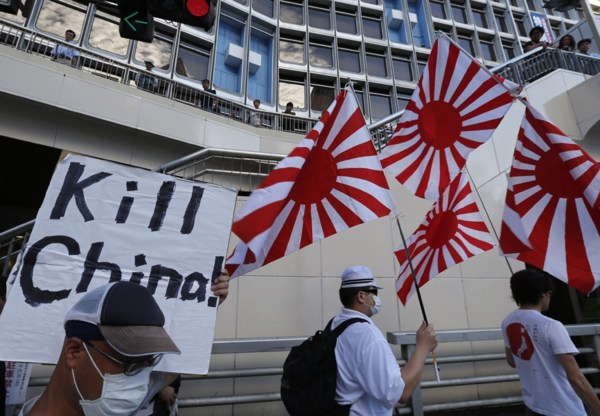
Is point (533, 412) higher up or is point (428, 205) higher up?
point (428, 205)

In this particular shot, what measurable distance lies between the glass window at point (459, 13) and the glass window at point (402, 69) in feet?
24.6

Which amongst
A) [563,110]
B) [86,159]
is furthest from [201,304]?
[563,110]

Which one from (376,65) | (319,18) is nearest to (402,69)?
(376,65)

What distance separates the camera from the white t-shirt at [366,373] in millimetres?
1824

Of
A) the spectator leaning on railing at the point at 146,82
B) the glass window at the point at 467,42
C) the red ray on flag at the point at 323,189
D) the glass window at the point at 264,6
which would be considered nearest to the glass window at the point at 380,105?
the glass window at the point at 264,6

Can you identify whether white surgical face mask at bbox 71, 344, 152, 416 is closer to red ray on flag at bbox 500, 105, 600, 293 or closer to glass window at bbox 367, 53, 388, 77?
red ray on flag at bbox 500, 105, 600, 293

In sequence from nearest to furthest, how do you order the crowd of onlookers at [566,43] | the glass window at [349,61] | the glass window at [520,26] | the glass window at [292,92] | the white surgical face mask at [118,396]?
the white surgical face mask at [118,396] → the crowd of onlookers at [566,43] → the glass window at [292,92] → the glass window at [349,61] → the glass window at [520,26]

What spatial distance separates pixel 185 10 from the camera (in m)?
4.32

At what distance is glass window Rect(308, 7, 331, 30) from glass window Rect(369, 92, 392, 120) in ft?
20.2

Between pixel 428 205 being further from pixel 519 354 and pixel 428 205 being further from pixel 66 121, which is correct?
pixel 66 121

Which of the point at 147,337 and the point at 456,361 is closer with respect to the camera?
the point at 147,337

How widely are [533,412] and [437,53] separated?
333cm

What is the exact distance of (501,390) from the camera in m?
4.77

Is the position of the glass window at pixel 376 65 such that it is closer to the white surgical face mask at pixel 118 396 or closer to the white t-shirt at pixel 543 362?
the white t-shirt at pixel 543 362
